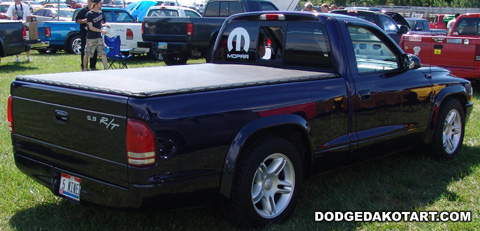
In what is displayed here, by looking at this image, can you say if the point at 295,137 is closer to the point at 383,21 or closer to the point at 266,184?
the point at 266,184

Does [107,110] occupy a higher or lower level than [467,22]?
lower

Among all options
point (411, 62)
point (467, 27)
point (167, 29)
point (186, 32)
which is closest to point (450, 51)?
point (467, 27)

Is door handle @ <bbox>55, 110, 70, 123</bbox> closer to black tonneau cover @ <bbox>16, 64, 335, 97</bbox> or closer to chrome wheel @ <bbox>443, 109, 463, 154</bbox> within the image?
black tonneau cover @ <bbox>16, 64, 335, 97</bbox>

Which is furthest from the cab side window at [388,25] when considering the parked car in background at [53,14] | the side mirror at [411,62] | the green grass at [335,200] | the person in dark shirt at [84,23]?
the parked car in background at [53,14]

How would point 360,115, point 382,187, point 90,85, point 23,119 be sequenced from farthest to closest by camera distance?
point 382,187
point 360,115
point 23,119
point 90,85

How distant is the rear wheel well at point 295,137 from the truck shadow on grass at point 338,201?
406 mm

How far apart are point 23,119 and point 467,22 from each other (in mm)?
10339

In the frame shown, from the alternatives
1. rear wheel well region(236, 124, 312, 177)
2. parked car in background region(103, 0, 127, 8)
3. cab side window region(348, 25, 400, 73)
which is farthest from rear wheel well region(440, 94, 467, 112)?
parked car in background region(103, 0, 127, 8)

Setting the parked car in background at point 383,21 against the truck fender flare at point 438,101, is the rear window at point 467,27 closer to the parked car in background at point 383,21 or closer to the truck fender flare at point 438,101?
the parked car in background at point 383,21

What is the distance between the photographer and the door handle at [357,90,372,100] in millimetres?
4113

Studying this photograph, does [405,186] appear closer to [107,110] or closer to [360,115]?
[360,115]

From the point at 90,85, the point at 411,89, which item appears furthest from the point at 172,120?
the point at 411,89

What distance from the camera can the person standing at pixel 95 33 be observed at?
1030cm

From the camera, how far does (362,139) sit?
418 centimetres
